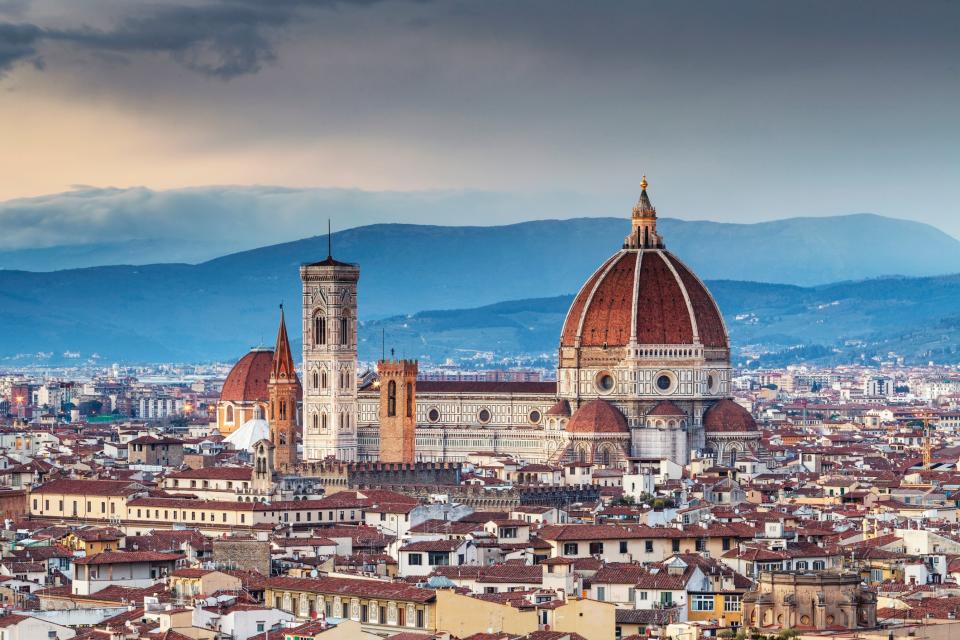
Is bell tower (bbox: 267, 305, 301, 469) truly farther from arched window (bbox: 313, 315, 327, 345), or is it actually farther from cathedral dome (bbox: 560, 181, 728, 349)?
cathedral dome (bbox: 560, 181, 728, 349)

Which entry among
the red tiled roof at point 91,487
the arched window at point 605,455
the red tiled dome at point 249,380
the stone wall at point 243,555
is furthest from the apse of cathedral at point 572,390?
the stone wall at point 243,555

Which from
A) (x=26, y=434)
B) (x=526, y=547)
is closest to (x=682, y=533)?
(x=526, y=547)

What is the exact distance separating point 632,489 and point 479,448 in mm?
26921

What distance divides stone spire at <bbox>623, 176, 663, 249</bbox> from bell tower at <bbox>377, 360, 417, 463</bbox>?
1086cm

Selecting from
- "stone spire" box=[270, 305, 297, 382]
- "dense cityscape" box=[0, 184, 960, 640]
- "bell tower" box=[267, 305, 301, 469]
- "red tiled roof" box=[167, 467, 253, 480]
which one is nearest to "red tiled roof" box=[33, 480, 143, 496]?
"dense cityscape" box=[0, 184, 960, 640]

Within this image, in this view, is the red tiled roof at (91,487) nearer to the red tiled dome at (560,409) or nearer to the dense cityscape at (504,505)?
the dense cityscape at (504,505)

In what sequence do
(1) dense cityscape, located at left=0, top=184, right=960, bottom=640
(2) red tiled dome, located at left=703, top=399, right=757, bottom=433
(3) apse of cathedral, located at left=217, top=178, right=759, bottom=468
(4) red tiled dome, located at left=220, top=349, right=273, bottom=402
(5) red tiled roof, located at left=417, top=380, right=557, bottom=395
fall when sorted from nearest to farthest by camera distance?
1. (1) dense cityscape, located at left=0, top=184, right=960, bottom=640
2. (2) red tiled dome, located at left=703, top=399, right=757, bottom=433
3. (3) apse of cathedral, located at left=217, top=178, right=759, bottom=468
4. (5) red tiled roof, located at left=417, top=380, right=557, bottom=395
5. (4) red tiled dome, located at left=220, top=349, right=273, bottom=402

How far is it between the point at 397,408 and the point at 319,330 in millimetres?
5175

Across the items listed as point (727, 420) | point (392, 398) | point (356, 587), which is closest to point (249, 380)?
point (392, 398)

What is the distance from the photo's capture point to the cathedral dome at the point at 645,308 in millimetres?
110312

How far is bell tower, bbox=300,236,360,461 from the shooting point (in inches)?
4377

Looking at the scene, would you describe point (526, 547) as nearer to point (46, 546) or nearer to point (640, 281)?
point (46, 546)

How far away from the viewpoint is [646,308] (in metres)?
110

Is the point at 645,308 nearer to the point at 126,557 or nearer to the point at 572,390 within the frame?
the point at 572,390
